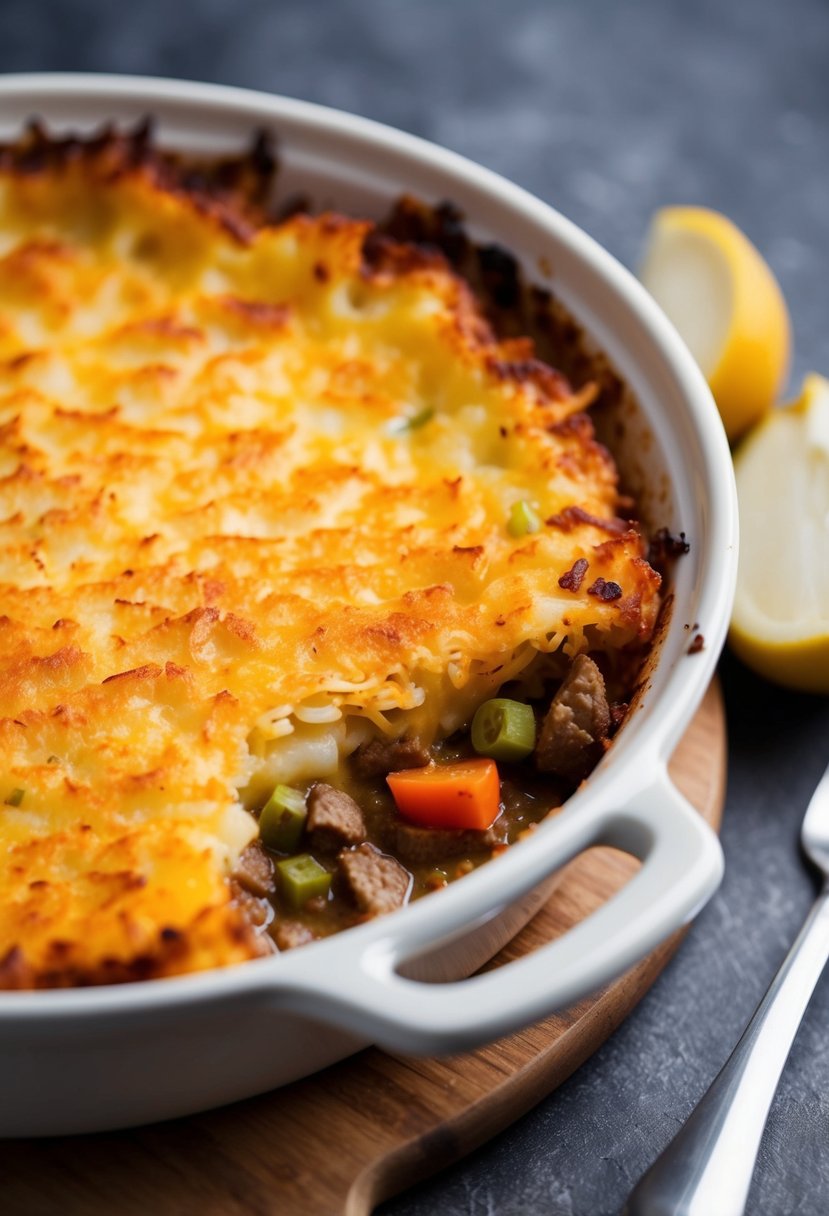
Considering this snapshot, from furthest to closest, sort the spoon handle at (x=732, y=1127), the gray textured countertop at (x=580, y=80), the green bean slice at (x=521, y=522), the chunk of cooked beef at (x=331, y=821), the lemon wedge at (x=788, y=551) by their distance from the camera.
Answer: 1. the gray textured countertop at (x=580, y=80)
2. the lemon wedge at (x=788, y=551)
3. the green bean slice at (x=521, y=522)
4. the chunk of cooked beef at (x=331, y=821)
5. the spoon handle at (x=732, y=1127)

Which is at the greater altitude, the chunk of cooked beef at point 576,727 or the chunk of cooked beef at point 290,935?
the chunk of cooked beef at point 576,727

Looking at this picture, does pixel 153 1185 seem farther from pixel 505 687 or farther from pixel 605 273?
pixel 605 273

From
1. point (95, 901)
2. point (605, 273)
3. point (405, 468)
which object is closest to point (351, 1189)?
point (95, 901)

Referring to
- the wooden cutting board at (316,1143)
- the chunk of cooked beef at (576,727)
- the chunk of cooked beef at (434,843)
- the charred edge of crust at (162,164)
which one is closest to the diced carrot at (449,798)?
the chunk of cooked beef at (434,843)

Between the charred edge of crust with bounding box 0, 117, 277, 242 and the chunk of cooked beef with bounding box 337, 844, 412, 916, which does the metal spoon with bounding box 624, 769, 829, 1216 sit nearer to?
the chunk of cooked beef with bounding box 337, 844, 412, 916

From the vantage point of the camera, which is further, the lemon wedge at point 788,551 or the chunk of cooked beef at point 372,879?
the lemon wedge at point 788,551

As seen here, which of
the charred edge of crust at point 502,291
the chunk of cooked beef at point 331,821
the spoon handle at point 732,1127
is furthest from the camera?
the charred edge of crust at point 502,291

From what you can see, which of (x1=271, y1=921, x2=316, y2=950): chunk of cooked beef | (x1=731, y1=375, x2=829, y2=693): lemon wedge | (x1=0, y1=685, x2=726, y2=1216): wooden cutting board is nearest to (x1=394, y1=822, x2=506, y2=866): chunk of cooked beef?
(x1=271, y1=921, x2=316, y2=950): chunk of cooked beef

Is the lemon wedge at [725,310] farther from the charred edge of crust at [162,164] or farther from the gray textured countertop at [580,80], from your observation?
the charred edge of crust at [162,164]
